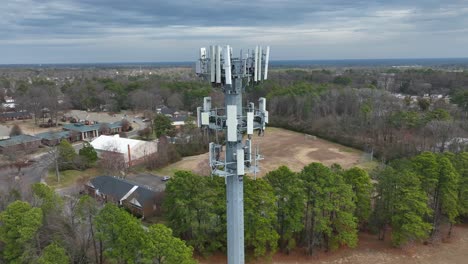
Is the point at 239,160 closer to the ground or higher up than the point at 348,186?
higher up

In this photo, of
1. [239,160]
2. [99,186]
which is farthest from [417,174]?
[99,186]

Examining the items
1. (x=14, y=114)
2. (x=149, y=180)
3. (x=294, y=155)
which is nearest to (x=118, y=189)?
(x=149, y=180)

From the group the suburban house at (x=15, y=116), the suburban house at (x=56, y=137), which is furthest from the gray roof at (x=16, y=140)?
the suburban house at (x=15, y=116)

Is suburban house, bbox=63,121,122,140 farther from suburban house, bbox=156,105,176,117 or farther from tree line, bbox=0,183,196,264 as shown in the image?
tree line, bbox=0,183,196,264

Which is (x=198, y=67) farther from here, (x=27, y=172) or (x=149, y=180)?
(x=27, y=172)

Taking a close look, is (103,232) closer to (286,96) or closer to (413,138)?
(413,138)

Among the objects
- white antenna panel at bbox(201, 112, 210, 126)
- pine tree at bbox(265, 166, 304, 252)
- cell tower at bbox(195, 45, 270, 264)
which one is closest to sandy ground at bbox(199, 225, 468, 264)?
pine tree at bbox(265, 166, 304, 252)

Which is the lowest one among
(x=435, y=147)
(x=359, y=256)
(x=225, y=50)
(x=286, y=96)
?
(x=359, y=256)
